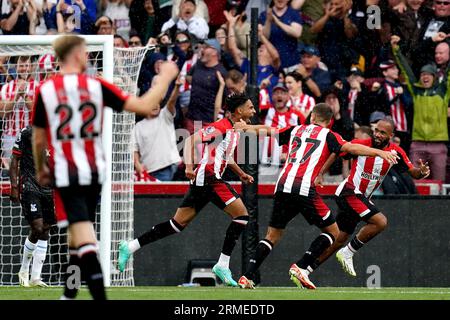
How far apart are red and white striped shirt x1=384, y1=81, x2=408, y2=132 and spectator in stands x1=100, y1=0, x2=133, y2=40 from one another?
4.07 metres

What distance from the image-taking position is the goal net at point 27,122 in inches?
546

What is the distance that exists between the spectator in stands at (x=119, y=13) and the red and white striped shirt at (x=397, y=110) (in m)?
4.07

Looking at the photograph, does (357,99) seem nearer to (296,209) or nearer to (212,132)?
(212,132)

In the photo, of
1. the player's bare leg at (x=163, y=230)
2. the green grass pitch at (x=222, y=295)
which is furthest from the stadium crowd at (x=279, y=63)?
the green grass pitch at (x=222, y=295)

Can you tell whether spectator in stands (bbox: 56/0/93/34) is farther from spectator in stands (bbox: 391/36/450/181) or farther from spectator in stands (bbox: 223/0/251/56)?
spectator in stands (bbox: 391/36/450/181)

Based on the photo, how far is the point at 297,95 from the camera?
52.2 ft

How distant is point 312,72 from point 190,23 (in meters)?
2.00

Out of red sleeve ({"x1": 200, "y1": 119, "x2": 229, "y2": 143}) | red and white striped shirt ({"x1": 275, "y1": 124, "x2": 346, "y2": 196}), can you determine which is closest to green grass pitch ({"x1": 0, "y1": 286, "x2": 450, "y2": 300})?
red and white striped shirt ({"x1": 275, "y1": 124, "x2": 346, "y2": 196})

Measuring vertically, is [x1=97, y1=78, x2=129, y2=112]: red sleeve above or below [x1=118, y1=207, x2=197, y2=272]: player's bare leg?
above

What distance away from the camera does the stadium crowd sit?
15.6m

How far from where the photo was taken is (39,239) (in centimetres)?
1325
